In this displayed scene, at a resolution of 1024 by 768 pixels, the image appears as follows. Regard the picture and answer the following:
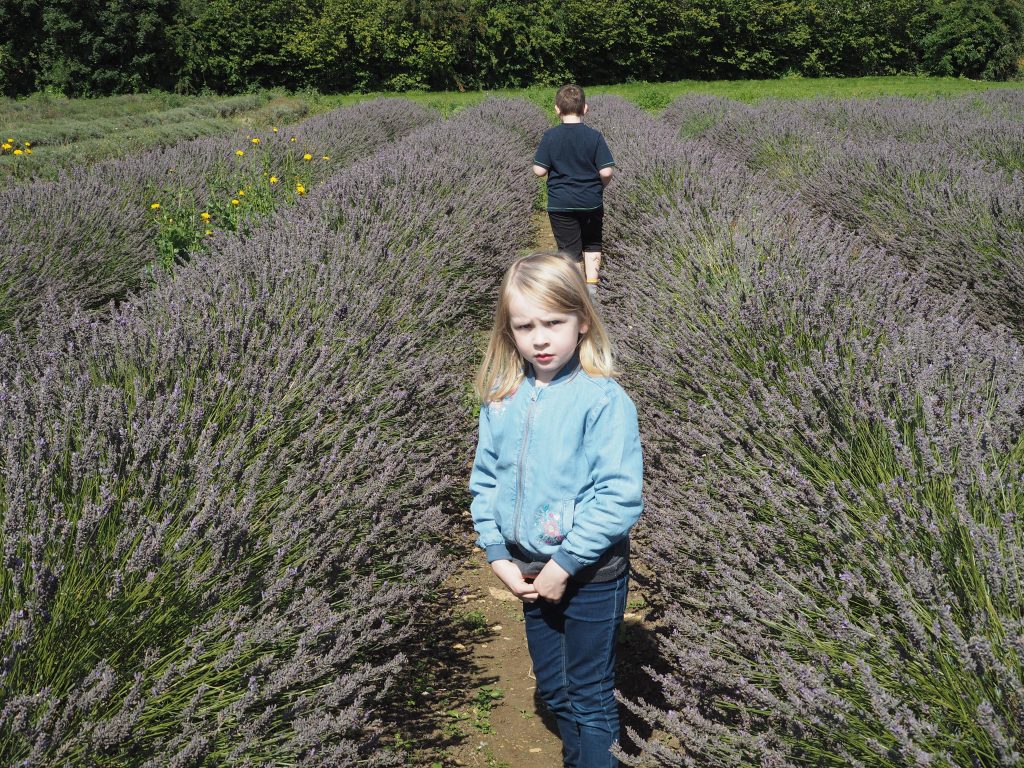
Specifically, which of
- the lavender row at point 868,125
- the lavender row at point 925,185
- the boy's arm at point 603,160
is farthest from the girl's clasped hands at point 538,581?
the lavender row at point 868,125

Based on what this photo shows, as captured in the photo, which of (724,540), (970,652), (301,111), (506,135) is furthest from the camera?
(301,111)

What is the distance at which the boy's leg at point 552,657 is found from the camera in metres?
2.26

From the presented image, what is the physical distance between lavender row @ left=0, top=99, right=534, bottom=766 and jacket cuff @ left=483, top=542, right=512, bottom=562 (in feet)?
0.93

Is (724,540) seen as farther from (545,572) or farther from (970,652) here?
(970,652)

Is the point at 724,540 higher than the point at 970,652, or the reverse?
the point at 970,652

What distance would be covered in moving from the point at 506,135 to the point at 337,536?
36.4 ft

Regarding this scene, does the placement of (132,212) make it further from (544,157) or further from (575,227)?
(575,227)

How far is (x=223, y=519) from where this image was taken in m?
2.09

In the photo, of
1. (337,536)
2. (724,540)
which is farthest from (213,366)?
(724,540)

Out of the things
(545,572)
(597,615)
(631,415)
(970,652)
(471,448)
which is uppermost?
(631,415)

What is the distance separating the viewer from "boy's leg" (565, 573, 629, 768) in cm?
218

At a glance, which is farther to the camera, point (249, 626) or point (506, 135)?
point (506, 135)

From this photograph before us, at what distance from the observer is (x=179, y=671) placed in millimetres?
1733

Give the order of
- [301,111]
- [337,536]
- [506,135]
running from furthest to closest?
1. [301,111]
2. [506,135]
3. [337,536]
